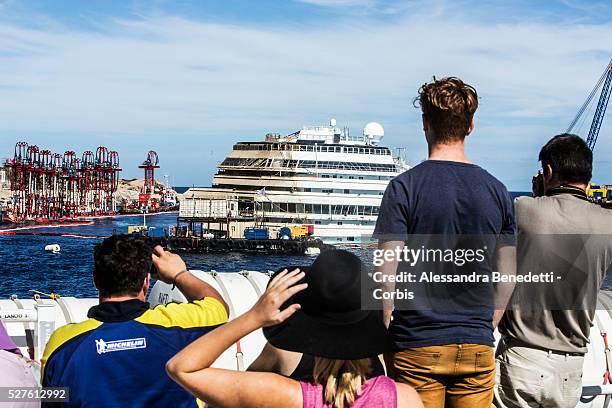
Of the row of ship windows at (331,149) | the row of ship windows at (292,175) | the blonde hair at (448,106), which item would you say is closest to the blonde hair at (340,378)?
→ the blonde hair at (448,106)

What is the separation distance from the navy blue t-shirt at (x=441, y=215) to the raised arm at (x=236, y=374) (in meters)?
0.98

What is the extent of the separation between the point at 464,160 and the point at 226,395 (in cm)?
186

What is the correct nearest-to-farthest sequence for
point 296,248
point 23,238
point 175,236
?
point 296,248 → point 175,236 → point 23,238

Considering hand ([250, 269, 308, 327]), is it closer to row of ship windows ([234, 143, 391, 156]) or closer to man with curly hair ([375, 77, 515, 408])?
man with curly hair ([375, 77, 515, 408])

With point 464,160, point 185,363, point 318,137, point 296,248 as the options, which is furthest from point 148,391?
point 318,137

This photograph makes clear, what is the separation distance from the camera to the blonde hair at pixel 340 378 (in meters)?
3.37

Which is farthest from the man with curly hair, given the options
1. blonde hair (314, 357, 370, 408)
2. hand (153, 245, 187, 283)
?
hand (153, 245, 187, 283)

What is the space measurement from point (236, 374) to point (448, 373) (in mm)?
1261

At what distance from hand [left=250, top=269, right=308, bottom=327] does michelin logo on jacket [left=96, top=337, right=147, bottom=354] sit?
96 cm

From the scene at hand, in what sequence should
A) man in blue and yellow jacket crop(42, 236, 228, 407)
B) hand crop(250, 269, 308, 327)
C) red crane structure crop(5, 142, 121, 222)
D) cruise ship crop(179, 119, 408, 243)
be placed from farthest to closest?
red crane structure crop(5, 142, 121, 222)
cruise ship crop(179, 119, 408, 243)
man in blue and yellow jacket crop(42, 236, 228, 407)
hand crop(250, 269, 308, 327)

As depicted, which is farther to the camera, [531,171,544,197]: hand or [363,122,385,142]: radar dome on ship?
[363,122,385,142]: radar dome on ship

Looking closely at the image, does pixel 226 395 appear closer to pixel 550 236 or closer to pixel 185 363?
pixel 185 363

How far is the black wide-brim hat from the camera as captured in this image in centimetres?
340

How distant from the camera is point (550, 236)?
15.8 ft
